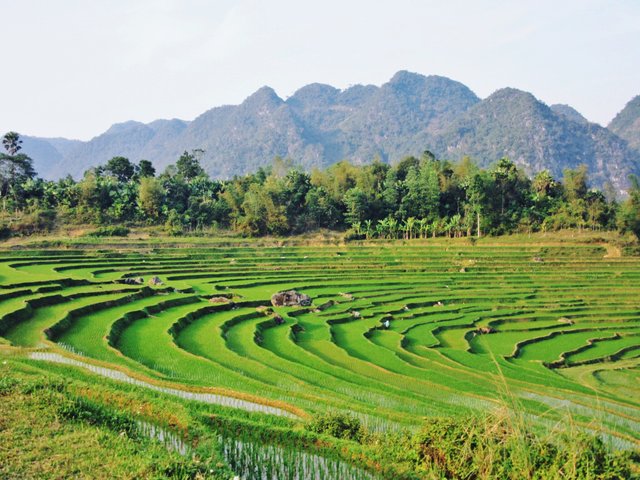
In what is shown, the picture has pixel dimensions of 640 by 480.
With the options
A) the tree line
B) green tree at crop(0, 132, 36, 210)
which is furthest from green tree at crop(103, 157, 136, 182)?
green tree at crop(0, 132, 36, 210)

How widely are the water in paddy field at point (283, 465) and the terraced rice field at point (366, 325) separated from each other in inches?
76.1

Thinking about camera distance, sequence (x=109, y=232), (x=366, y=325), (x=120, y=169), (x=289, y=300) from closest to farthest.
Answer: (x=366, y=325), (x=289, y=300), (x=109, y=232), (x=120, y=169)

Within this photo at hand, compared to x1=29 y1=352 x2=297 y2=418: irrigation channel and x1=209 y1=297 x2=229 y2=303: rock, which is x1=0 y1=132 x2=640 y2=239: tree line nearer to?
x1=209 y1=297 x2=229 y2=303: rock

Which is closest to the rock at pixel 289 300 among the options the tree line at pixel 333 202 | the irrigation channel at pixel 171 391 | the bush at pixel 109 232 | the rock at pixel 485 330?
the rock at pixel 485 330

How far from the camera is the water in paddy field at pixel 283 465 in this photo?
7047 mm

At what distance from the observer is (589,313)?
91.9 ft

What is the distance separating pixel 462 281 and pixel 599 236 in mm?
15012

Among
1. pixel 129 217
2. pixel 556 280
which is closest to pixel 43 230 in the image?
pixel 129 217

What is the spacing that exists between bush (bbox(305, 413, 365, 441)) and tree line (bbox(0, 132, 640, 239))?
40.8m

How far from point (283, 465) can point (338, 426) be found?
1.13 meters

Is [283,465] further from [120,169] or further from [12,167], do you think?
[120,169]

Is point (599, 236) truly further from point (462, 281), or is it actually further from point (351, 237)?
point (351, 237)

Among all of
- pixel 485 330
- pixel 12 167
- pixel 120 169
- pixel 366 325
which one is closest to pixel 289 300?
pixel 366 325

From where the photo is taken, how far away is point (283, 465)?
726 centimetres
